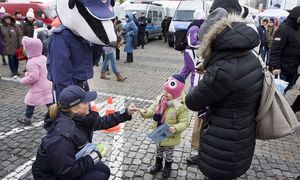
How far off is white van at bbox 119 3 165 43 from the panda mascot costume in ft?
47.1

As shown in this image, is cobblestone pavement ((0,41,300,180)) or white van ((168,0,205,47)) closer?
cobblestone pavement ((0,41,300,180))

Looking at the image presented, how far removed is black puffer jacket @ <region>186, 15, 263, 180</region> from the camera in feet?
7.50

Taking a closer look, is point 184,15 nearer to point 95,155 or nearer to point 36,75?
point 36,75

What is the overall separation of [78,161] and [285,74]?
434 cm

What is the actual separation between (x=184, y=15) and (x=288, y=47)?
11.4 meters

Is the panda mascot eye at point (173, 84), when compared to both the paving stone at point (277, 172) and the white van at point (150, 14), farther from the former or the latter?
the white van at point (150, 14)

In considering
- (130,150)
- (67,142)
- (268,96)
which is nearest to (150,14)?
(130,150)

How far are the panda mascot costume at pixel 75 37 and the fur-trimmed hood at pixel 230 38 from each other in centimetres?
118

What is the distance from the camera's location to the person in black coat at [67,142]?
2340 mm

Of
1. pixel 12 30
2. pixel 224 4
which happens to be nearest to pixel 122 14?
pixel 12 30

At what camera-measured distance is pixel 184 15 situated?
16.0 m

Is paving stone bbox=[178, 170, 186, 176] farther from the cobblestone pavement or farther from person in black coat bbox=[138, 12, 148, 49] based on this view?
person in black coat bbox=[138, 12, 148, 49]

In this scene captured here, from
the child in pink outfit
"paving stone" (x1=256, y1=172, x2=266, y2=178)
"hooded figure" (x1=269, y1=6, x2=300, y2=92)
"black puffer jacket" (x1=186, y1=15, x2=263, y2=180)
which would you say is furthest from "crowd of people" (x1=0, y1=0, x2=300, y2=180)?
"hooded figure" (x1=269, y1=6, x2=300, y2=92)

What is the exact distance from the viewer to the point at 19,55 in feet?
27.3
